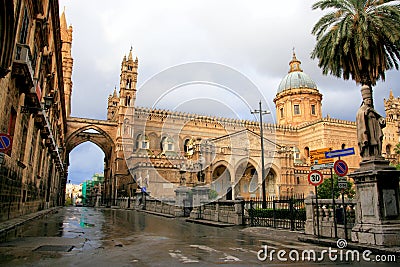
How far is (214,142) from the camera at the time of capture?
137 ft

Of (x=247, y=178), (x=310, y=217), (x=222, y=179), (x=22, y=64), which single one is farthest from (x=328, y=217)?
(x=247, y=178)

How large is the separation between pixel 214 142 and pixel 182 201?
2053 cm

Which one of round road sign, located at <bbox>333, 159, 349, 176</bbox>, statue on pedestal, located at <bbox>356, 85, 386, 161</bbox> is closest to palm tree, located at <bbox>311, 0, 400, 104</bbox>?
statue on pedestal, located at <bbox>356, 85, 386, 161</bbox>

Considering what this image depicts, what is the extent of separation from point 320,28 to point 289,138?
43797mm

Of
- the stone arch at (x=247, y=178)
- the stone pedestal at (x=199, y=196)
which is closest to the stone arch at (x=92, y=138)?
the stone arch at (x=247, y=178)

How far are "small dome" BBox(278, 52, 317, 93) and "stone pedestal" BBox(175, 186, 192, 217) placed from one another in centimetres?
4013

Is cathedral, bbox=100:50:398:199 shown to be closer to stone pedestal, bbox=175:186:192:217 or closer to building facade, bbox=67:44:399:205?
building facade, bbox=67:44:399:205

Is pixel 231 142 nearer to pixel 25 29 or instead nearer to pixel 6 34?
pixel 25 29

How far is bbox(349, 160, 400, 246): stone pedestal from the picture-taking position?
24.7ft

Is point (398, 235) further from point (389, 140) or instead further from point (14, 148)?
point (389, 140)

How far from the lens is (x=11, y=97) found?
420 inches

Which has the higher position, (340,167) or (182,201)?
(340,167)

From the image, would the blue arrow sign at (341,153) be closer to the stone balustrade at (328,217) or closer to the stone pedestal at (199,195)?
the stone balustrade at (328,217)

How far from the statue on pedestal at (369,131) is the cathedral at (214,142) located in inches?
976
